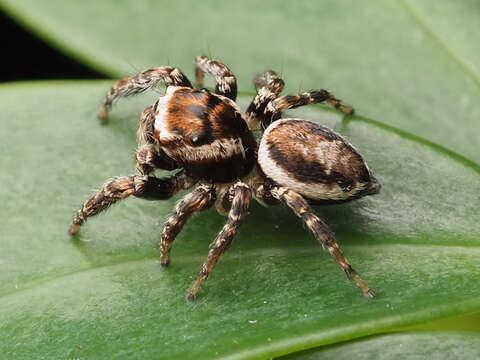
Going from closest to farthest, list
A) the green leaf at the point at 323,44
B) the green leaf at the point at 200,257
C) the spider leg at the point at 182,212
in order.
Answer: the green leaf at the point at 200,257
the spider leg at the point at 182,212
the green leaf at the point at 323,44

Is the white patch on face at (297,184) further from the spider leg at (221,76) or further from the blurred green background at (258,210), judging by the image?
the spider leg at (221,76)

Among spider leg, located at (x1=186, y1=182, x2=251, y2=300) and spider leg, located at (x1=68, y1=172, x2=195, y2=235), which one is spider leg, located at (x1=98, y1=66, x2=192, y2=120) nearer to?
spider leg, located at (x1=68, y1=172, x2=195, y2=235)

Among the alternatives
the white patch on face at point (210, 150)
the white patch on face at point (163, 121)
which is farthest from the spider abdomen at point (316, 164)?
the white patch on face at point (163, 121)

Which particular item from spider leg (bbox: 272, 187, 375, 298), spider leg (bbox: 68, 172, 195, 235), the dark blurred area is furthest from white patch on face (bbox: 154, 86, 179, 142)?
the dark blurred area

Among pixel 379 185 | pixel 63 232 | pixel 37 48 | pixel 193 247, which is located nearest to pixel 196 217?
pixel 193 247

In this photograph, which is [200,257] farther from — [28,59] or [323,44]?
[28,59]
